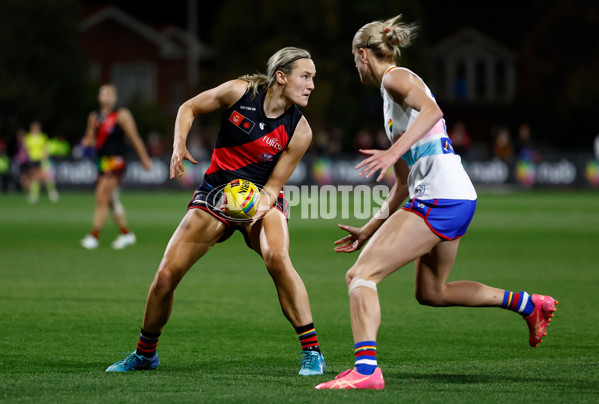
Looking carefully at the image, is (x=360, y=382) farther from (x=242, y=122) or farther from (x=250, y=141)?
(x=242, y=122)

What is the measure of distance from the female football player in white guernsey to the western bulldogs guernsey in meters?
0.80

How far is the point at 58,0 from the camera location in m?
44.0

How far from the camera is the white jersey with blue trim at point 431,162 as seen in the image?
6176 millimetres

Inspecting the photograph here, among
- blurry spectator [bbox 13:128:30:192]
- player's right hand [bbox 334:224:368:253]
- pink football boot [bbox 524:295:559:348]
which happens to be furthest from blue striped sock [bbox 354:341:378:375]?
blurry spectator [bbox 13:128:30:192]

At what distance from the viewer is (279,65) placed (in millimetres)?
6770

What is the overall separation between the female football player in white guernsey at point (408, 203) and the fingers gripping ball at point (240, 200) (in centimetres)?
96

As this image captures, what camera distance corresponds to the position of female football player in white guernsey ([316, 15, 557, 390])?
5.89 metres

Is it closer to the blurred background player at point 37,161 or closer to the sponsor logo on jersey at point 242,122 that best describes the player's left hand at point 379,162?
the sponsor logo on jersey at point 242,122

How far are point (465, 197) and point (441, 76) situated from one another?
57511 millimetres

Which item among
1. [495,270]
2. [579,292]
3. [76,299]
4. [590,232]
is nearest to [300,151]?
[76,299]

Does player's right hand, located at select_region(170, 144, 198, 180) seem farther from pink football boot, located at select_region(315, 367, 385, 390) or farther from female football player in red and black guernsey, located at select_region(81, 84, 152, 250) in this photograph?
female football player in red and black guernsey, located at select_region(81, 84, 152, 250)

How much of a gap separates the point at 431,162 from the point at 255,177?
4.51ft

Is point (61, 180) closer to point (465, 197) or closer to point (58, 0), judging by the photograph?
point (58, 0)

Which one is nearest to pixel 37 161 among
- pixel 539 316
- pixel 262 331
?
pixel 262 331
